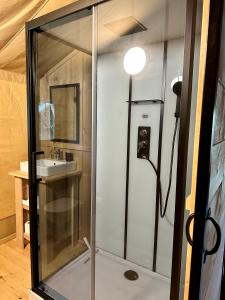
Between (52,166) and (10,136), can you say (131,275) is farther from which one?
(10,136)

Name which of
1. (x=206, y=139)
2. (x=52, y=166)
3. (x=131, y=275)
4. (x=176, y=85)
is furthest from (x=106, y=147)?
(x=206, y=139)

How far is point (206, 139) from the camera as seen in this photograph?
2.21ft

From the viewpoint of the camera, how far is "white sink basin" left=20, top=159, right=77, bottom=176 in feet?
6.59

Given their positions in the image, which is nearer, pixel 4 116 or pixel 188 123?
pixel 188 123

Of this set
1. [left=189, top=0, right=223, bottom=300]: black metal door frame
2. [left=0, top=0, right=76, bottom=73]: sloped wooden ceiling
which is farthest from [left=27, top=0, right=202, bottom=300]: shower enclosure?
[left=189, top=0, right=223, bottom=300]: black metal door frame

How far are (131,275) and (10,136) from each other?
2027 millimetres

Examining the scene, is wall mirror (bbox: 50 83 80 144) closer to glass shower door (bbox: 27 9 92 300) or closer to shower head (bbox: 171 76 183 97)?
glass shower door (bbox: 27 9 92 300)

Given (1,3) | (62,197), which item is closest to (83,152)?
(62,197)

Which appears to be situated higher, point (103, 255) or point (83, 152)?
point (83, 152)

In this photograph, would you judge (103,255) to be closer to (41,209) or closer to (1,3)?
(41,209)

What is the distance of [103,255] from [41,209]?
962 millimetres

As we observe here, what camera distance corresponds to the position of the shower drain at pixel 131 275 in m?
2.18

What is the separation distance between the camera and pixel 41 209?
200cm

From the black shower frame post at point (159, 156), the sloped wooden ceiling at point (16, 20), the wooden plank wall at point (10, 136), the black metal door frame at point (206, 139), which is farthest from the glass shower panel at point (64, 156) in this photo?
the black metal door frame at point (206, 139)
